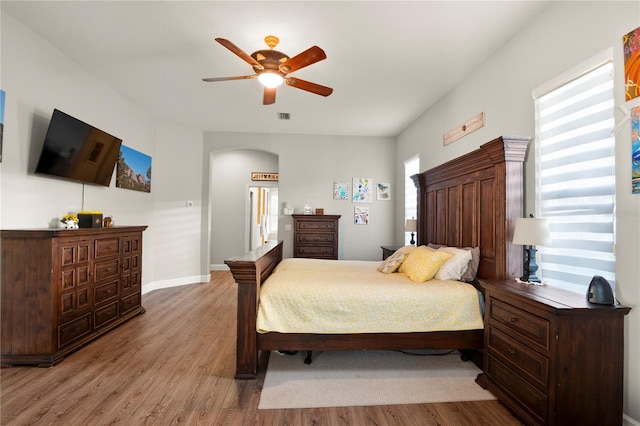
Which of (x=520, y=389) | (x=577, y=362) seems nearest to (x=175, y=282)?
(x=520, y=389)

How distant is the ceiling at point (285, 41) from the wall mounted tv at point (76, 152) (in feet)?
2.53

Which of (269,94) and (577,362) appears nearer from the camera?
(577,362)

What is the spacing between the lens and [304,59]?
2.48 meters

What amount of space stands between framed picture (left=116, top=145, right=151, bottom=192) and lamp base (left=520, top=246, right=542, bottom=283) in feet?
15.6

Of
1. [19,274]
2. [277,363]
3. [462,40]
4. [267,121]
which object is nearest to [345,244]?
[267,121]

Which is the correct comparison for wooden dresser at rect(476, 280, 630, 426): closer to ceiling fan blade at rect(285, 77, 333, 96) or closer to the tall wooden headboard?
the tall wooden headboard

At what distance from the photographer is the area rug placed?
6.84 feet

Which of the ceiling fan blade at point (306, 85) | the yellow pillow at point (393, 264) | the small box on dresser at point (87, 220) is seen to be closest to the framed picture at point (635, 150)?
the yellow pillow at point (393, 264)

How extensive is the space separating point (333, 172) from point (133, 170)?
3366mm

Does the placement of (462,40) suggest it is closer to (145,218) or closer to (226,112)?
(226,112)

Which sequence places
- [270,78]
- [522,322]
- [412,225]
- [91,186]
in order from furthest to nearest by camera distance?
[412,225], [91,186], [270,78], [522,322]

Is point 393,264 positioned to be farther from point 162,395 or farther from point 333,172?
point 333,172

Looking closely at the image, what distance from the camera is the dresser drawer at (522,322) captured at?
66.3 inches

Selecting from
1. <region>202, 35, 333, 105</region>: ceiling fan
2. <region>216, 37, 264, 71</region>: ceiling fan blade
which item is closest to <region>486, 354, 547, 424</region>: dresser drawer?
<region>202, 35, 333, 105</region>: ceiling fan
